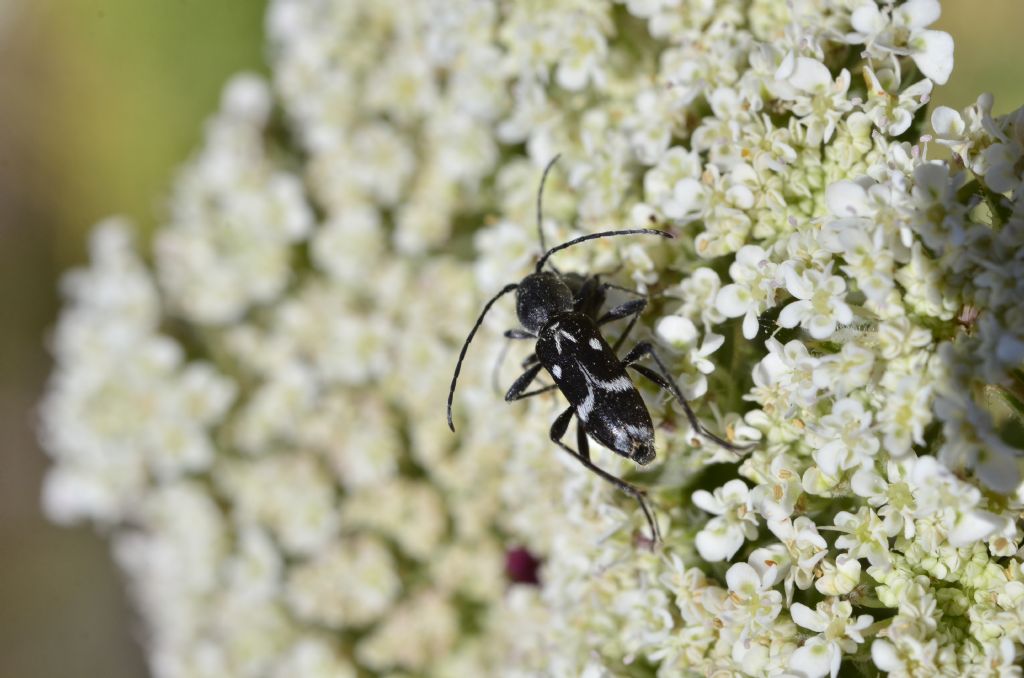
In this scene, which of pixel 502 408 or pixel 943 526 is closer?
pixel 943 526

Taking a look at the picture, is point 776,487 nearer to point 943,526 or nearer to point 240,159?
point 943,526

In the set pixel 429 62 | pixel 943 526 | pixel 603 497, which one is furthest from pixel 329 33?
pixel 943 526

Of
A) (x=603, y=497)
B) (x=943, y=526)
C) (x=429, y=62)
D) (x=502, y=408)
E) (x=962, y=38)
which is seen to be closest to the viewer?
(x=943, y=526)

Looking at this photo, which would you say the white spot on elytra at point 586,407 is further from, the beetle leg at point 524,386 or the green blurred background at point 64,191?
the green blurred background at point 64,191

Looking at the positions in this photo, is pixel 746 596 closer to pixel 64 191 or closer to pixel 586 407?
pixel 586 407

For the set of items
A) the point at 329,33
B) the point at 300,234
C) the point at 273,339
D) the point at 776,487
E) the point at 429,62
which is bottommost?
the point at 776,487

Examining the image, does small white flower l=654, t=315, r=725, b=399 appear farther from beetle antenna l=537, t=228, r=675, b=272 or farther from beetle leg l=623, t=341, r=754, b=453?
beetle antenna l=537, t=228, r=675, b=272

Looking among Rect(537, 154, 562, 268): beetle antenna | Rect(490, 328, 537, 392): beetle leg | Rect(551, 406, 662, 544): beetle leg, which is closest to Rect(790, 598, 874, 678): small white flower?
Rect(551, 406, 662, 544): beetle leg

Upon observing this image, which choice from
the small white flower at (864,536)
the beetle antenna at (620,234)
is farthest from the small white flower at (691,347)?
the small white flower at (864,536)
